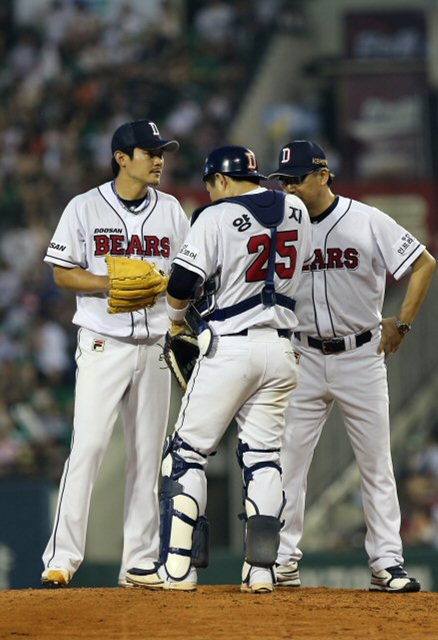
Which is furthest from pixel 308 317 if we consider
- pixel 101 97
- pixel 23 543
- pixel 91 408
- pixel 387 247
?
pixel 101 97

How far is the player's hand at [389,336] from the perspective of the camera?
735cm

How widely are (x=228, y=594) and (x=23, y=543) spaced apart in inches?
190

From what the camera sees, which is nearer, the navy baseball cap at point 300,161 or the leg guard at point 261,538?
the leg guard at point 261,538

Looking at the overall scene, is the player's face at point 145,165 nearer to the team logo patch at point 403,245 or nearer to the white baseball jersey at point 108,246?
the white baseball jersey at point 108,246

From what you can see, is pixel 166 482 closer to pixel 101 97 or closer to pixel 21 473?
pixel 21 473

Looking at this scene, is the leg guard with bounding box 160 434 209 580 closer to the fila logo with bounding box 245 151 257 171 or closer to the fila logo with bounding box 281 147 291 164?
the fila logo with bounding box 245 151 257 171

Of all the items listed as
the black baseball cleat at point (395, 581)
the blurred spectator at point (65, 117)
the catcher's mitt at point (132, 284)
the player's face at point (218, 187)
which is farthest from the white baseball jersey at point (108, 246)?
the blurred spectator at point (65, 117)

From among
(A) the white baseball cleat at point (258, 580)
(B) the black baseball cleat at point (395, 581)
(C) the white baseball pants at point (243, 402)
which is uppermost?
(C) the white baseball pants at point (243, 402)

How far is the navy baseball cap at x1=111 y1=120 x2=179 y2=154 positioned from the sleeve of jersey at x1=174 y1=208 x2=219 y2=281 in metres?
0.74

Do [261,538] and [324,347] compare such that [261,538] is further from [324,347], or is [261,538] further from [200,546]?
[324,347]

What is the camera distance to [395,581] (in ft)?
23.6

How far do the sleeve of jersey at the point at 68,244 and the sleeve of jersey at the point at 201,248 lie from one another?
2.61ft

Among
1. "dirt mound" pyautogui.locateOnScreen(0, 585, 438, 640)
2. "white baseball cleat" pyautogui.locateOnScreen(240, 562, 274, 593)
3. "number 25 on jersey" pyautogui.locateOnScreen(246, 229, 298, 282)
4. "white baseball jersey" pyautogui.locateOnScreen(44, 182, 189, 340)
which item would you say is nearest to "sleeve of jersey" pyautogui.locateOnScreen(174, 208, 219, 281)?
"number 25 on jersey" pyautogui.locateOnScreen(246, 229, 298, 282)

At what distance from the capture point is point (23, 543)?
11211mm
